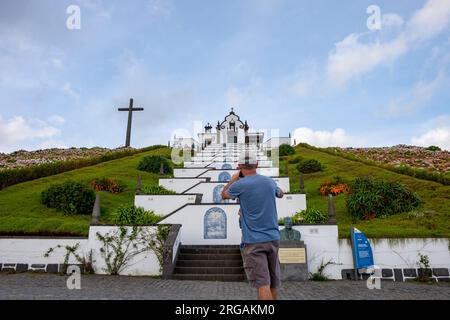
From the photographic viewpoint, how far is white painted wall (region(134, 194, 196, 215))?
56.1 ft

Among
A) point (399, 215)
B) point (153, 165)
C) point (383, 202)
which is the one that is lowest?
point (399, 215)

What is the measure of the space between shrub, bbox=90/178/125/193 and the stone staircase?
9.50 m

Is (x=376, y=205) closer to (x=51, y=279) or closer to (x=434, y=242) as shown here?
(x=434, y=242)

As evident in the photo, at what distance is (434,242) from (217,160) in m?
21.7

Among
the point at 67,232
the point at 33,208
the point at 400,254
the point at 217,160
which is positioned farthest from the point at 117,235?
the point at 217,160

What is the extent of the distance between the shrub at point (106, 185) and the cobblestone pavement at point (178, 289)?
33.5 ft

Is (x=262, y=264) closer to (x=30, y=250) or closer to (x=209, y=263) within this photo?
(x=209, y=263)

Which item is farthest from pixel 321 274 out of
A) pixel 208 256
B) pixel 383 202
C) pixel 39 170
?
pixel 39 170

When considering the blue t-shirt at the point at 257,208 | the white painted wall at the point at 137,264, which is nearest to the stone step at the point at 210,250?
the white painted wall at the point at 137,264

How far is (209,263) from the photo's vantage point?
11531 millimetres

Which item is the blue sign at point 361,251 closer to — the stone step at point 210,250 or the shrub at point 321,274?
the shrub at point 321,274

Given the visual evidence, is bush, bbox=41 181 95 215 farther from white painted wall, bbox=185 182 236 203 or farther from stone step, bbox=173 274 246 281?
stone step, bbox=173 274 246 281

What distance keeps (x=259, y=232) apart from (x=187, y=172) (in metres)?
22.0

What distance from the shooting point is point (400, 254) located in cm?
1077
